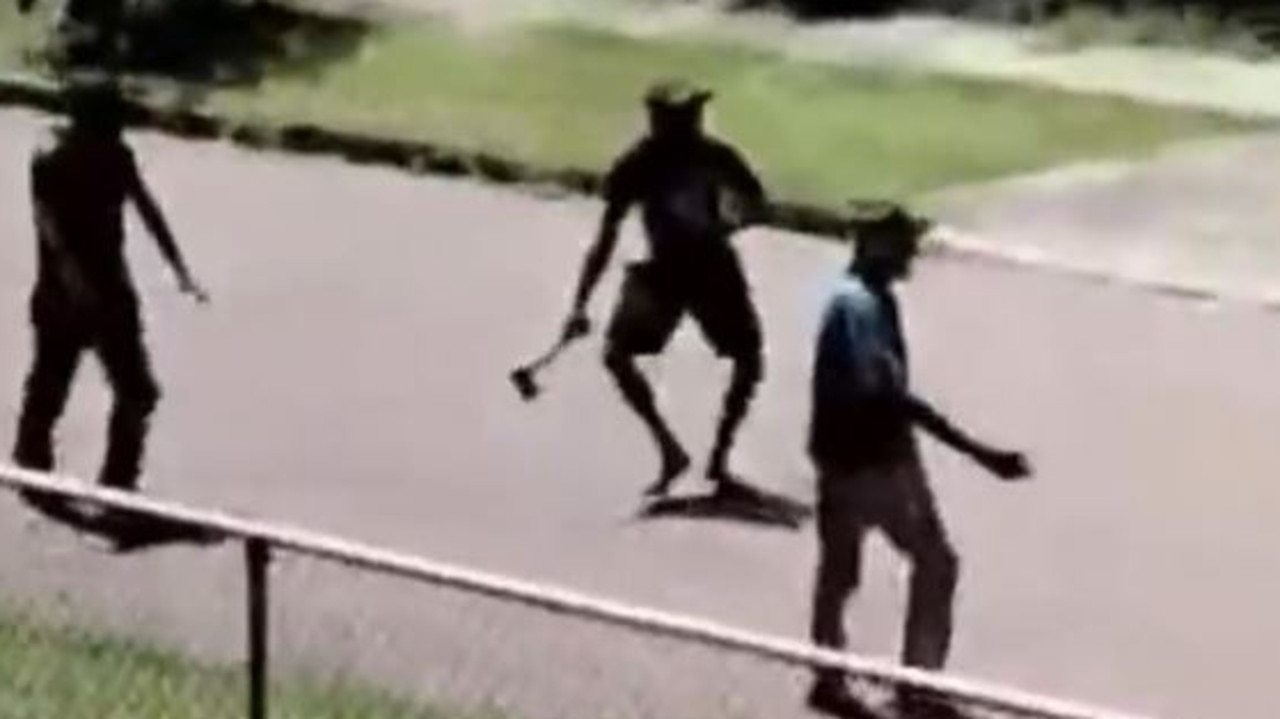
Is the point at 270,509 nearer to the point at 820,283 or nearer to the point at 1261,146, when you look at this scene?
the point at 820,283

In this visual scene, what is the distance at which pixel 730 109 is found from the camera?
18.9m


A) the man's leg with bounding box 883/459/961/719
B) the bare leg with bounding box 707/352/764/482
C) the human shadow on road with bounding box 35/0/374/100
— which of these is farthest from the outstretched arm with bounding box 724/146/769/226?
the human shadow on road with bounding box 35/0/374/100

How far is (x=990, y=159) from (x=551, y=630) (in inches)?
319

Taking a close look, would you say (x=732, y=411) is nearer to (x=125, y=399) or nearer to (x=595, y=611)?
(x=125, y=399)

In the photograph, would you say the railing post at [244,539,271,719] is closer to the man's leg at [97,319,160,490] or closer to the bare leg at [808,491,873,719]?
the bare leg at [808,491,873,719]

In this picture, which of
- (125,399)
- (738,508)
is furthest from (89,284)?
(738,508)

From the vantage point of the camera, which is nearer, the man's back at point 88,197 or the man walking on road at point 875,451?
the man walking on road at point 875,451

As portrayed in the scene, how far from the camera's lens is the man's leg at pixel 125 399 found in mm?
13562

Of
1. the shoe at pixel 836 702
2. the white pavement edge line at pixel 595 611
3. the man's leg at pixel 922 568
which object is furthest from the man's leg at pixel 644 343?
the white pavement edge line at pixel 595 611

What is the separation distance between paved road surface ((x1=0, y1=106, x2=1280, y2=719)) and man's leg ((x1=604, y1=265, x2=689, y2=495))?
0.40 ft

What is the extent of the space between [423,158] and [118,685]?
6.91 m

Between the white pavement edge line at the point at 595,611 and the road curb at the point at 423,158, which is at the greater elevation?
the white pavement edge line at the point at 595,611

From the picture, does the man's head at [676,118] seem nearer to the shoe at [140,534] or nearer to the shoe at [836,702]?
the shoe at [140,534]

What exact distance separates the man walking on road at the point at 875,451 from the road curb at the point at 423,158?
15.0ft
